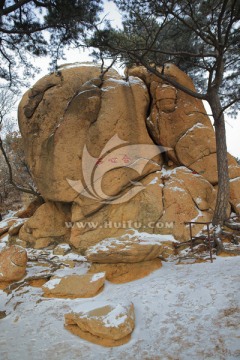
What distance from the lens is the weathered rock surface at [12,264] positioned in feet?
22.6

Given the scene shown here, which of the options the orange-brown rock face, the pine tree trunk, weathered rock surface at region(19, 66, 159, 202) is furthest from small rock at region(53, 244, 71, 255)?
the pine tree trunk

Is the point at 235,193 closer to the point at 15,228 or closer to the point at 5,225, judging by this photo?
the point at 15,228

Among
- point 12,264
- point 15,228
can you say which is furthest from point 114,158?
point 15,228

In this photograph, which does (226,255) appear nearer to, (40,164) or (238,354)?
(238,354)

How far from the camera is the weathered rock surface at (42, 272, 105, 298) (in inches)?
228

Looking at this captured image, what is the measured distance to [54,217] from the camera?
10000mm

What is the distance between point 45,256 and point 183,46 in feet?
28.9

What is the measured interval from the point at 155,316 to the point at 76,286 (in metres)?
2.08

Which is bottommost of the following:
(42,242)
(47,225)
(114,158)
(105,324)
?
(105,324)

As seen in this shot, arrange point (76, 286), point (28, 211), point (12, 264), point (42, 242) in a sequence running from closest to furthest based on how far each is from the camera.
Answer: point (76, 286) < point (12, 264) < point (42, 242) < point (28, 211)

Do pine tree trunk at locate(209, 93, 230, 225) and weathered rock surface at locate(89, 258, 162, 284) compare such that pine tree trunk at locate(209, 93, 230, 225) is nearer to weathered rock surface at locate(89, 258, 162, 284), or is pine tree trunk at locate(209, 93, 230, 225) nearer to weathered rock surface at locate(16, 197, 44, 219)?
weathered rock surface at locate(89, 258, 162, 284)

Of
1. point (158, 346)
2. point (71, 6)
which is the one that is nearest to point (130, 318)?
point (158, 346)

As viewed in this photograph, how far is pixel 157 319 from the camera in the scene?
14.8ft

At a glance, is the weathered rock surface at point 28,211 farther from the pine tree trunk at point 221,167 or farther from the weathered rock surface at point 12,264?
the pine tree trunk at point 221,167
